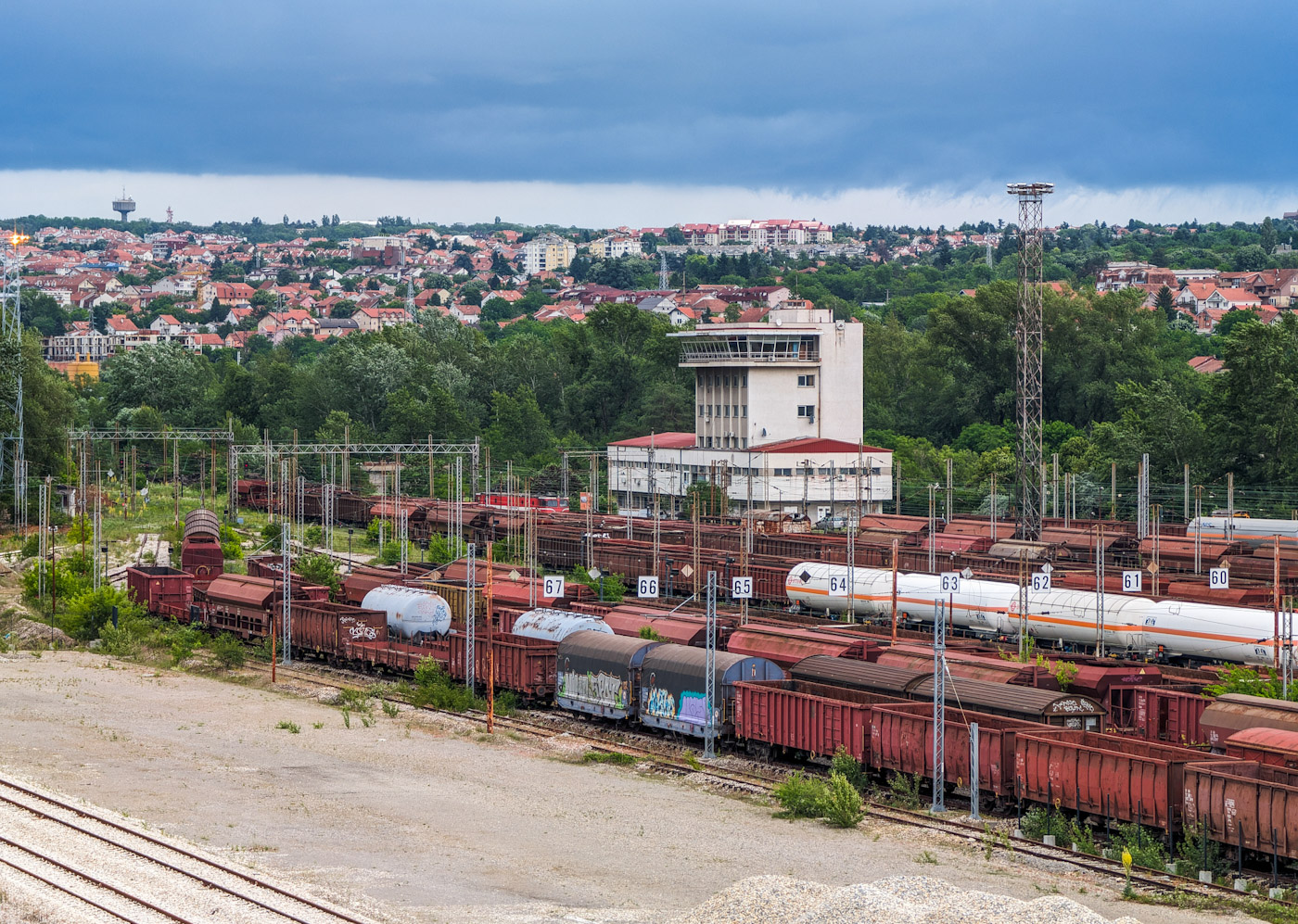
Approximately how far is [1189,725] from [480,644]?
21.8 metres

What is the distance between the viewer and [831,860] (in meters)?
29.5

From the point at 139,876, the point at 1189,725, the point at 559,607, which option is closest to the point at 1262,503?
the point at 559,607

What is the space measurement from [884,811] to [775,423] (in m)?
82.6

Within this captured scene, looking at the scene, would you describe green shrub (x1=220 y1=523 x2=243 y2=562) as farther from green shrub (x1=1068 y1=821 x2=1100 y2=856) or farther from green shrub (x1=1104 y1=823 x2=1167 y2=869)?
green shrub (x1=1104 y1=823 x2=1167 y2=869)

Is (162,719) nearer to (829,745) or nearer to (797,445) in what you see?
(829,745)

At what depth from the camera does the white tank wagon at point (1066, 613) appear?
168 ft

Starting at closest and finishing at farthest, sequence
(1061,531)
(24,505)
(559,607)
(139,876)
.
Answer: (139,876) < (559,607) < (1061,531) < (24,505)

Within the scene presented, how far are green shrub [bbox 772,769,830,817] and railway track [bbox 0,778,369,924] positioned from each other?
12.0 meters

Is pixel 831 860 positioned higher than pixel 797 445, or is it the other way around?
pixel 797 445

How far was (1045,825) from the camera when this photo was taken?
104ft

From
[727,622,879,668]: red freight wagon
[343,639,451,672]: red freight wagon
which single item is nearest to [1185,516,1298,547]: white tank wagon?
[727,622,879,668]: red freight wagon

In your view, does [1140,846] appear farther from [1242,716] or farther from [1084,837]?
[1242,716]

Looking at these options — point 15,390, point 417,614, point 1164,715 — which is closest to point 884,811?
point 1164,715

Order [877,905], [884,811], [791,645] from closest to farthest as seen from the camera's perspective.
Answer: [877,905] → [884,811] → [791,645]
